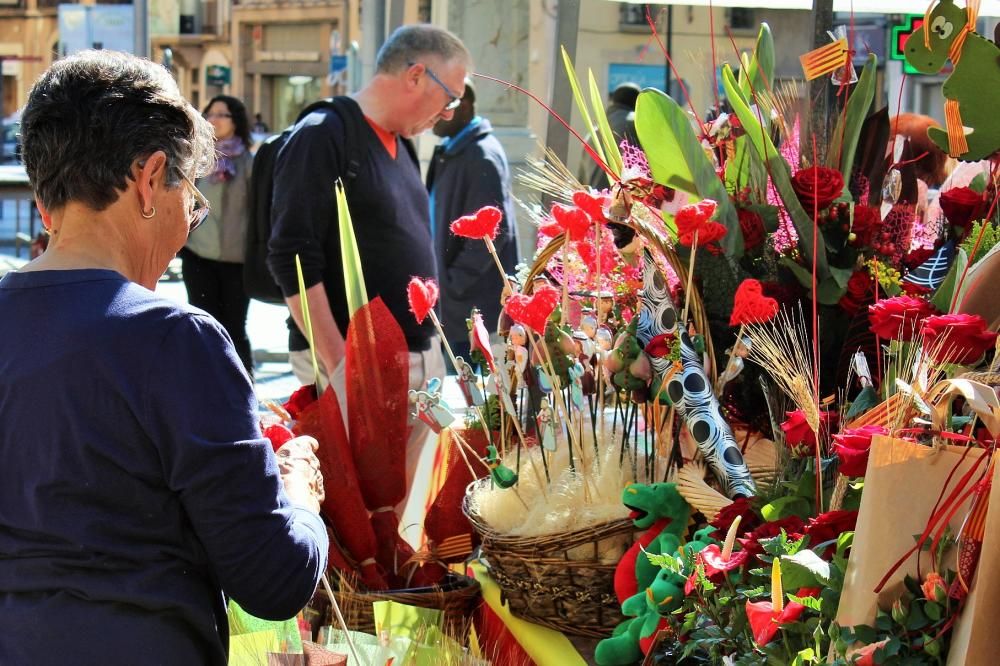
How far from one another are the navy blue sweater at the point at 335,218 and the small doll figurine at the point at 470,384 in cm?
82

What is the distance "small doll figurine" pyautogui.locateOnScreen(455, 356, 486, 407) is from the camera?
6.30 feet

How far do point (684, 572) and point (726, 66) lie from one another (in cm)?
82

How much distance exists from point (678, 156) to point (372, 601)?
834 mm

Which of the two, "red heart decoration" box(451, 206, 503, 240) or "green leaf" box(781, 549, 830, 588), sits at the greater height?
"red heart decoration" box(451, 206, 503, 240)

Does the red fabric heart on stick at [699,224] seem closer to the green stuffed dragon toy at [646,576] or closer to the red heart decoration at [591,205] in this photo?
the red heart decoration at [591,205]

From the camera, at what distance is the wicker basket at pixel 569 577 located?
67.4 inches

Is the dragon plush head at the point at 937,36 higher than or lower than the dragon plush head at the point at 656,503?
higher

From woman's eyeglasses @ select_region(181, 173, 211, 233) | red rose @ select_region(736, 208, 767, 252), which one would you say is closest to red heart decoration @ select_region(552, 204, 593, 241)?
red rose @ select_region(736, 208, 767, 252)

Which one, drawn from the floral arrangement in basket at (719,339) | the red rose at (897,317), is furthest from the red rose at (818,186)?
the red rose at (897,317)

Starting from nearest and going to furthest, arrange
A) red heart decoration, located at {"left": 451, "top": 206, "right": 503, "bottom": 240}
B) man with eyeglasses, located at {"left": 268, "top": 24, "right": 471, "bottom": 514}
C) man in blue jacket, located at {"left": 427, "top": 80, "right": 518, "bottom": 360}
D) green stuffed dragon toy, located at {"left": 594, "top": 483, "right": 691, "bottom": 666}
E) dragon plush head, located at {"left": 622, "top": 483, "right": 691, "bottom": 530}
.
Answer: green stuffed dragon toy, located at {"left": 594, "top": 483, "right": 691, "bottom": 666} < dragon plush head, located at {"left": 622, "top": 483, "right": 691, "bottom": 530} < red heart decoration, located at {"left": 451, "top": 206, "right": 503, "bottom": 240} < man with eyeglasses, located at {"left": 268, "top": 24, "right": 471, "bottom": 514} < man in blue jacket, located at {"left": 427, "top": 80, "right": 518, "bottom": 360}

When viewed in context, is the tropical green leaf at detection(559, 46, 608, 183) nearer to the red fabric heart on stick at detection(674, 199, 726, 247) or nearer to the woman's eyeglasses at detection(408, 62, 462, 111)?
the red fabric heart on stick at detection(674, 199, 726, 247)

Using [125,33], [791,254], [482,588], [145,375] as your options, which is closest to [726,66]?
[791,254]

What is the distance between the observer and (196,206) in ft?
4.41

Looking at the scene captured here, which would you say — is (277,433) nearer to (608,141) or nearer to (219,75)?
(608,141)
